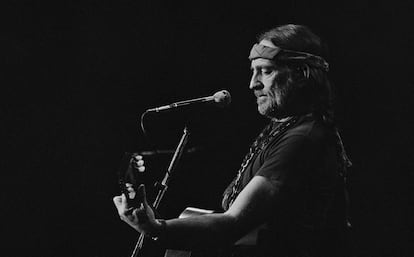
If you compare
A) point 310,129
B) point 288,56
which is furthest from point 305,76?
point 310,129

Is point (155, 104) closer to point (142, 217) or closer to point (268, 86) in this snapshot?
point (268, 86)

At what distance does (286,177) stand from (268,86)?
0.54 m

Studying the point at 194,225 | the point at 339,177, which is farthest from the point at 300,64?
the point at 194,225

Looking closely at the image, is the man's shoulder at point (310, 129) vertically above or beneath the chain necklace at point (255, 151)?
above

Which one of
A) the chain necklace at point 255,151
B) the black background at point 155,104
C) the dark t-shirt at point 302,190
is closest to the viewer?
the dark t-shirt at point 302,190

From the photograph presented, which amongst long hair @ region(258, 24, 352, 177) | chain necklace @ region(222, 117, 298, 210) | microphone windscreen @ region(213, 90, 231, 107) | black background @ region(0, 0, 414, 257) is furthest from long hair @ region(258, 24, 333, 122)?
black background @ region(0, 0, 414, 257)

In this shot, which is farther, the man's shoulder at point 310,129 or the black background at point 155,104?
the black background at point 155,104

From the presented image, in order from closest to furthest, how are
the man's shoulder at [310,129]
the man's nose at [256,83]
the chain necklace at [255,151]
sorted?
the man's shoulder at [310,129] < the chain necklace at [255,151] < the man's nose at [256,83]

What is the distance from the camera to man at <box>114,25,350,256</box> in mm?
1967

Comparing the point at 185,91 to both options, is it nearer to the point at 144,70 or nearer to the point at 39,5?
the point at 144,70

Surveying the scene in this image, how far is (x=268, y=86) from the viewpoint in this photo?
7.95ft

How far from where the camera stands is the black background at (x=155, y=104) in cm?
366

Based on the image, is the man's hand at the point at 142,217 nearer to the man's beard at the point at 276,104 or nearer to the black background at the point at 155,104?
the man's beard at the point at 276,104

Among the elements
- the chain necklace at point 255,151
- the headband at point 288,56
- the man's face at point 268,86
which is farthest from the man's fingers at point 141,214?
the headband at point 288,56
